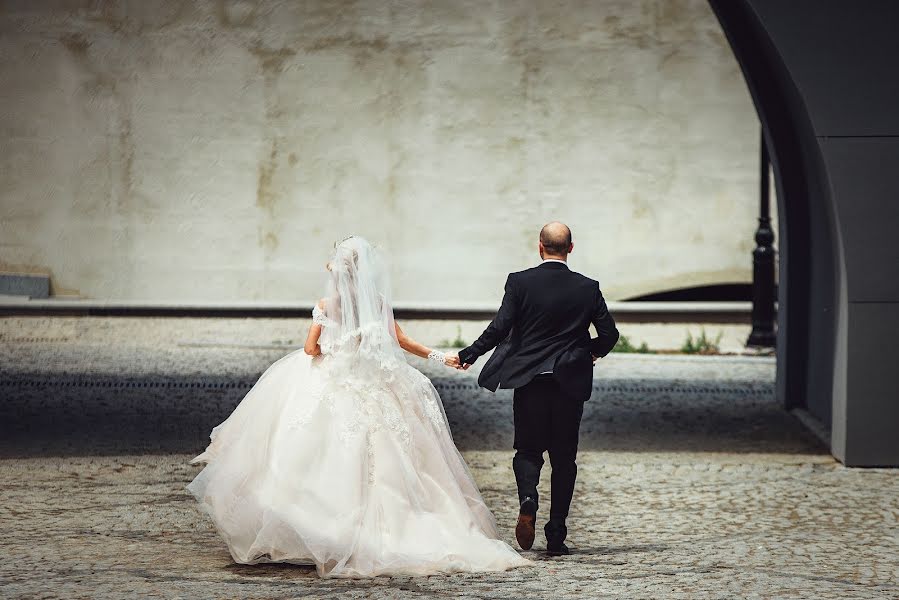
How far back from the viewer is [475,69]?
69.6 ft

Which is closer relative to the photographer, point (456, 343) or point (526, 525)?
point (526, 525)

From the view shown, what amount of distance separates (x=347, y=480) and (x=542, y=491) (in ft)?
8.01

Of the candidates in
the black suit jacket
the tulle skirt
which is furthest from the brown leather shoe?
the black suit jacket

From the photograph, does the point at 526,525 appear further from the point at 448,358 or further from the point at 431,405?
the point at 448,358

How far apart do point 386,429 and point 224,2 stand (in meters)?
15.9

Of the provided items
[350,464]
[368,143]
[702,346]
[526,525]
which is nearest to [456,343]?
[702,346]

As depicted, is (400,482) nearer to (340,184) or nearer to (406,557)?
(406,557)

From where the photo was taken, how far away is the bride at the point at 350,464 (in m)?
6.30

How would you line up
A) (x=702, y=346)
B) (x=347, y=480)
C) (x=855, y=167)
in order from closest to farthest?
(x=347, y=480), (x=855, y=167), (x=702, y=346)

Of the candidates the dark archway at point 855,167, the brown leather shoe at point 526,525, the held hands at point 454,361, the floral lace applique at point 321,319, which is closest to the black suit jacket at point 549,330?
the held hands at point 454,361

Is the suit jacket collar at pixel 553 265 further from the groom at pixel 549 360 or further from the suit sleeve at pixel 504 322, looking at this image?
the suit sleeve at pixel 504 322

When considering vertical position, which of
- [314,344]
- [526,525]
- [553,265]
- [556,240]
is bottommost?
[526,525]

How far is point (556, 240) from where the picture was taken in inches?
268

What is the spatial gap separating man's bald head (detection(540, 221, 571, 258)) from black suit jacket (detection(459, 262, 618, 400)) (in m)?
0.07
